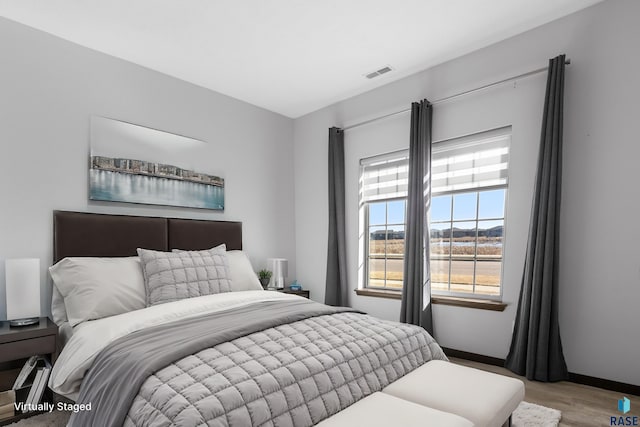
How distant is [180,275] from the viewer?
2.71 meters

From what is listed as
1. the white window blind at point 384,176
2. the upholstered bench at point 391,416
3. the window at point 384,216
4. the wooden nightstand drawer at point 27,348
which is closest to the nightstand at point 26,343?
the wooden nightstand drawer at point 27,348

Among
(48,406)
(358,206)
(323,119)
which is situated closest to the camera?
(48,406)

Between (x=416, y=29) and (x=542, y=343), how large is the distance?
2.49 m

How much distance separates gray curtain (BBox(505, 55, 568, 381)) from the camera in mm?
2578

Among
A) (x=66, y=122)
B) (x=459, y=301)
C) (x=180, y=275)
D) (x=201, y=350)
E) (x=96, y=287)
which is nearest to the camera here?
(x=201, y=350)

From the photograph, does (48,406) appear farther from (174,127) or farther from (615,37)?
(615,37)

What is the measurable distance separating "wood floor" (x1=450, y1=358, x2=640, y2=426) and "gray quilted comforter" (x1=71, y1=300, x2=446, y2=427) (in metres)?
0.83

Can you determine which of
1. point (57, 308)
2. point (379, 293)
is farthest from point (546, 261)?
point (57, 308)

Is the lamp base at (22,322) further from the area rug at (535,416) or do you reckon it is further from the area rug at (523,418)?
the area rug at (535,416)

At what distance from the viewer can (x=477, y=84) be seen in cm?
312

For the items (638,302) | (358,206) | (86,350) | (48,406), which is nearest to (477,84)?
(358,206)

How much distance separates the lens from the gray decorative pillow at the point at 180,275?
8.59 ft

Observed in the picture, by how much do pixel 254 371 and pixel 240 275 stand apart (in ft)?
6.03

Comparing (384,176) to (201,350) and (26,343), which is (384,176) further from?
(26,343)
